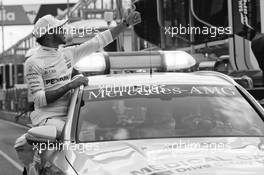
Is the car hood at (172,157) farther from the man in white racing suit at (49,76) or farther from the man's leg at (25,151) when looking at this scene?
the man's leg at (25,151)

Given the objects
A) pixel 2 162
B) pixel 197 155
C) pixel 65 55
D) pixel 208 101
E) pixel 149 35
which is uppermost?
pixel 149 35

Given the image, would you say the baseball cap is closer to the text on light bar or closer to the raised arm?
the raised arm

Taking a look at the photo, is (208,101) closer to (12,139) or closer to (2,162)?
(2,162)

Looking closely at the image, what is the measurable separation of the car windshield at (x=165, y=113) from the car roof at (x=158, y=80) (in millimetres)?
86

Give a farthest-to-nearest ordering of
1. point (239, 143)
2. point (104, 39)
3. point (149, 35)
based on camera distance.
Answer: point (149, 35) → point (104, 39) → point (239, 143)

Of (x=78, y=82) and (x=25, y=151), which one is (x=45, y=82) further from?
(x=25, y=151)

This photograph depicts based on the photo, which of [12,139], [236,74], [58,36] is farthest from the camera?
[12,139]

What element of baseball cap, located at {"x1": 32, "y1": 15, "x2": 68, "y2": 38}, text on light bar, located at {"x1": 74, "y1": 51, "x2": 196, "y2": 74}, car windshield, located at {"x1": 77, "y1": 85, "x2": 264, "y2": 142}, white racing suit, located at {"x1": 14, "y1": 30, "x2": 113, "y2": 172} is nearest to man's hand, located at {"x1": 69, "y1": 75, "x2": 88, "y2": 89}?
car windshield, located at {"x1": 77, "y1": 85, "x2": 264, "y2": 142}

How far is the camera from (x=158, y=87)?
4.79 meters

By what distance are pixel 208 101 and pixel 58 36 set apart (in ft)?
4.87

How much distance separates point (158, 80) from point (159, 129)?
0.65m

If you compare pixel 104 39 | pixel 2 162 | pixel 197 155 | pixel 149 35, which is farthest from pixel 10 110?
pixel 197 155

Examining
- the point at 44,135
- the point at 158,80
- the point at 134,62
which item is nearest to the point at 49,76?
the point at 158,80

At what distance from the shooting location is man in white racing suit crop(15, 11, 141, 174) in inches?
197
